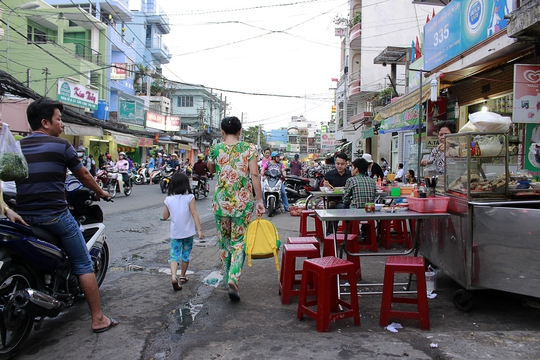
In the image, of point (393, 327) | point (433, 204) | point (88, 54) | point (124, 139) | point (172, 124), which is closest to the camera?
point (393, 327)

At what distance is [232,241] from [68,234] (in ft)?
5.39

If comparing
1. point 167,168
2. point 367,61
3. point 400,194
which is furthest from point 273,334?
point 367,61

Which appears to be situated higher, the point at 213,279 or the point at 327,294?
the point at 327,294

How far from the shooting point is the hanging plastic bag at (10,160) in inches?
114

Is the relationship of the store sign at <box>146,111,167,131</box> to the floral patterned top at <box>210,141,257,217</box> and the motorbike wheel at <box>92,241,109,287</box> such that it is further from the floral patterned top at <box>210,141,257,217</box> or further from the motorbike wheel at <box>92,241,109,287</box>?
the floral patterned top at <box>210,141,257,217</box>

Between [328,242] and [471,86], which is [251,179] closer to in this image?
[328,242]

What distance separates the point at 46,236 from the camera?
3322mm

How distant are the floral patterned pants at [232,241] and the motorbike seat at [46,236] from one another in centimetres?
158

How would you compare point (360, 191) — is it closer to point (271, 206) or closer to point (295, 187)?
point (271, 206)

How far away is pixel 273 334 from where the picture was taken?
3.54 meters

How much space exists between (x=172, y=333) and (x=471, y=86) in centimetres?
1024

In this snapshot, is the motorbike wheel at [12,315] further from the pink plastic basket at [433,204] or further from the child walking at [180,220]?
the pink plastic basket at [433,204]

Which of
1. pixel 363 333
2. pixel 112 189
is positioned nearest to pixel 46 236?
pixel 363 333

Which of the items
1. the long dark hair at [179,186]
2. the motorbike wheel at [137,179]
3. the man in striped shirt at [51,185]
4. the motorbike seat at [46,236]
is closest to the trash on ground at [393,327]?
the man in striped shirt at [51,185]
